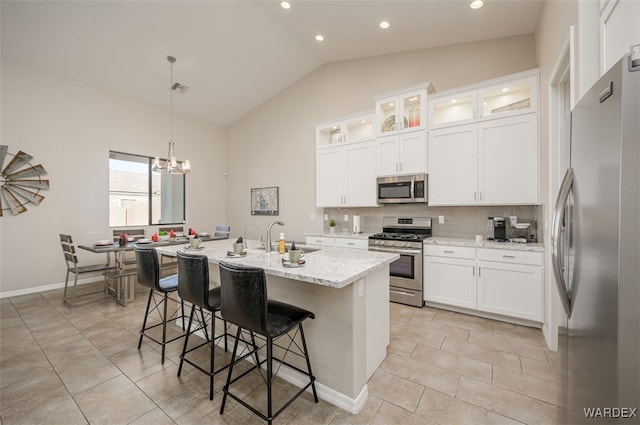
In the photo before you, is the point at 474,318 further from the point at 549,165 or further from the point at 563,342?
the point at 563,342

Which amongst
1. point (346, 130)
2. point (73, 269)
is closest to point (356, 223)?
point (346, 130)

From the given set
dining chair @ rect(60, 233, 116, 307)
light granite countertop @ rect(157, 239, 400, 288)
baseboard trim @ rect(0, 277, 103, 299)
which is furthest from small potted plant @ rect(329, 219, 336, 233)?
baseboard trim @ rect(0, 277, 103, 299)

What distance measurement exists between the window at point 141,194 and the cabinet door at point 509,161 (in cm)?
602

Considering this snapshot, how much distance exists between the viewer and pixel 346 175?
479 cm

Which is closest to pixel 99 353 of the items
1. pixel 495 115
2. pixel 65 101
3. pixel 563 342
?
pixel 563 342

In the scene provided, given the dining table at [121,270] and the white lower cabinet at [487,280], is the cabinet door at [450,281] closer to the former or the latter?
the white lower cabinet at [487,280]

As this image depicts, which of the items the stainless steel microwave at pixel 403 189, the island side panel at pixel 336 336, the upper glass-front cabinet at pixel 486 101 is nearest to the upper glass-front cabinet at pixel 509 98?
the upper glass-front cabinet at pixel 486 101

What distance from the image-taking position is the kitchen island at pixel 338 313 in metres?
1.79

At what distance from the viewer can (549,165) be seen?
8.69 feet

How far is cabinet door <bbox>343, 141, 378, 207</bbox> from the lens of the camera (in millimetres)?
4484

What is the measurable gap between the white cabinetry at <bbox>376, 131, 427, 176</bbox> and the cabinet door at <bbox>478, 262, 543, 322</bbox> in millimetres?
1567

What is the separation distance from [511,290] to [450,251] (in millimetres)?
740

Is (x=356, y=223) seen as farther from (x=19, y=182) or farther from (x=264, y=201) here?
(x=19, y=182)

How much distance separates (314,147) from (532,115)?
3554 millimetres
